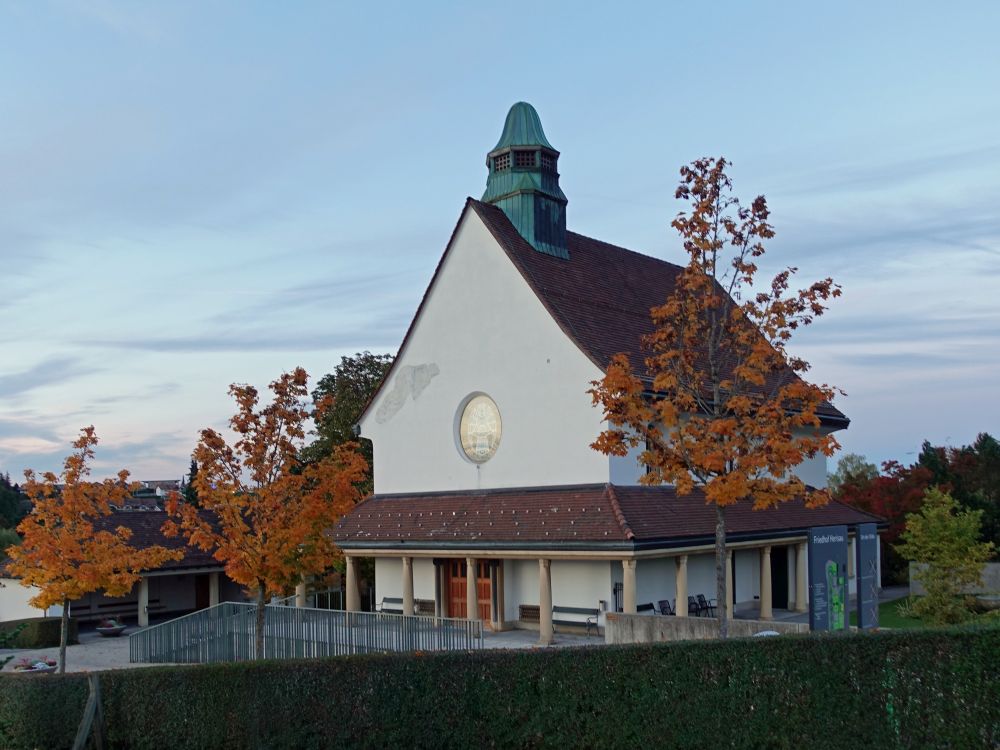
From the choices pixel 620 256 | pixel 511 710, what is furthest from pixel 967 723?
pixel 620 256

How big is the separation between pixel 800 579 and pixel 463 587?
423 inches

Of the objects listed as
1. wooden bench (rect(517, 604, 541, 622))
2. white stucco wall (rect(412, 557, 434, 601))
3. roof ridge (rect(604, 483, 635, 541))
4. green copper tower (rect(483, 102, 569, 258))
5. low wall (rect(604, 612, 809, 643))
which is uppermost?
green copper tower (rect(483, 102, 569, 258))

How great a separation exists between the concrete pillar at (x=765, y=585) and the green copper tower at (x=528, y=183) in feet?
36.9

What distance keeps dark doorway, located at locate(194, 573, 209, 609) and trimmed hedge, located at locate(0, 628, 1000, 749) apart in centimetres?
2644

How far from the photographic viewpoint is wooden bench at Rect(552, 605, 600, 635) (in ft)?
89.1

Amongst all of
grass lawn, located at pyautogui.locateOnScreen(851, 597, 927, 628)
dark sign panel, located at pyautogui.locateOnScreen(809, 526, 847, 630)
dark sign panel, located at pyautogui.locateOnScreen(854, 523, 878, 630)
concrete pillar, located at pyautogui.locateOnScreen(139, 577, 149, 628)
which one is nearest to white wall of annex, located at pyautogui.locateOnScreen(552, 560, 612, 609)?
dark sign panel, located at pyautogui.locateOnScreen(854, 523, 878, 630)

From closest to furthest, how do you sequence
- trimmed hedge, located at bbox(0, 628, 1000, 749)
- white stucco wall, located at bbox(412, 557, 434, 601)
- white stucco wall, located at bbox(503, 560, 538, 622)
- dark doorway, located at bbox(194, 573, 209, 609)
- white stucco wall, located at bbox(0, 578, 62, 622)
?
trimmed hedge, located at bbox(0, 628, 1000, 749) → white stucco wall, located at bbox(503, 560, 538, 622) → white stucco wall, located at bbox(412, 557, 434, 601) → white stucco wall, located at bbox(0, 578, 62, 622) → dark doorway, located at bbox(194, 573, 209, 609)

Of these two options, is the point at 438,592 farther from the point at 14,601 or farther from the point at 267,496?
the point at 14,601

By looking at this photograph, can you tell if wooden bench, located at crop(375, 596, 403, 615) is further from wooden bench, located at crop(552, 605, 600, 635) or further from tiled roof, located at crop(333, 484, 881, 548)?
wooden bench, located at crop(552, 605, 600, 635)

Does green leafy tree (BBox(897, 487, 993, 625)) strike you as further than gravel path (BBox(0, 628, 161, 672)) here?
No

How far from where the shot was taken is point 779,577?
33469 millimetres

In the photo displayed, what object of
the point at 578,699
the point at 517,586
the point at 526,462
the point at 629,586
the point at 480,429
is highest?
the point at 480,429

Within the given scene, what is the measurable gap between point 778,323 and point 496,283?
45.9ft

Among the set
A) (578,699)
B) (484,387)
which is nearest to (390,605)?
(484,387)
